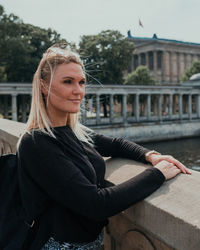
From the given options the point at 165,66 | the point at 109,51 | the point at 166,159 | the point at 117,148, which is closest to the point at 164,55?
the point at 165,66

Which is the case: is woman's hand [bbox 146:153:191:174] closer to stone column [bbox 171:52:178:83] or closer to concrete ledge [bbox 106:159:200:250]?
concrete ledge [bbox 106:159:200:250]

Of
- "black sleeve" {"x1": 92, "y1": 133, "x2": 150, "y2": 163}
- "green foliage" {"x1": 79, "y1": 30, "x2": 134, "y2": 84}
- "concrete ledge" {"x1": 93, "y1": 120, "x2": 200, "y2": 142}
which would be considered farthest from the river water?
"black sleeve" {"x1": 92, "y1": 133, "x2": 150, "y2": 163}

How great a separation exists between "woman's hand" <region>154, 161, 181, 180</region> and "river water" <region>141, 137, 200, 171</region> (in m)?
27.1

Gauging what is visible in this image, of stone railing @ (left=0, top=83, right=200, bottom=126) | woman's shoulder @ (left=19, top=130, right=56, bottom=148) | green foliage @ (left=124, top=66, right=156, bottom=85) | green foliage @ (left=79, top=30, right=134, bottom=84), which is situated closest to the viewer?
woman's shoulder @ (left=19, top=130, right=56, bottom=148)

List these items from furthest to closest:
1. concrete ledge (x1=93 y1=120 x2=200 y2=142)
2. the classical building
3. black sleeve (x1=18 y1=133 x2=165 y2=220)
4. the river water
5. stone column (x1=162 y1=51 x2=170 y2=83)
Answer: stone column (x1=162 y1=51 x2=170 y2=83)
the classical building
concrete ledge (x1=93 y1=120 x2=200 y2=142)
the river water
black sleeve (x1=18 y1=133 x2=165 y2=220)

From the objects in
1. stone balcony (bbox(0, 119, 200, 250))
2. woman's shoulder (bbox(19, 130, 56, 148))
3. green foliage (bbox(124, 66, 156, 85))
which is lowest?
stone balcony (bbox(0, 119, 200, 250))

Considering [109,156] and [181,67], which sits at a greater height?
[181,67]

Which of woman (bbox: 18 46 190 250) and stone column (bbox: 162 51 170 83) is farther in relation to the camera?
stone column (bbox: 162 51 170 83)

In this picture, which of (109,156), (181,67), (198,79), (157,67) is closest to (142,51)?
(157,67)

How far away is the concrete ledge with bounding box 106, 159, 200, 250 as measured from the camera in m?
1.91

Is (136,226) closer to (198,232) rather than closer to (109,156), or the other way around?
(198,232)

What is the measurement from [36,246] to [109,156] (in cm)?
151

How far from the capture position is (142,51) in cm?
8531

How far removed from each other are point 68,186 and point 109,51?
167ft
